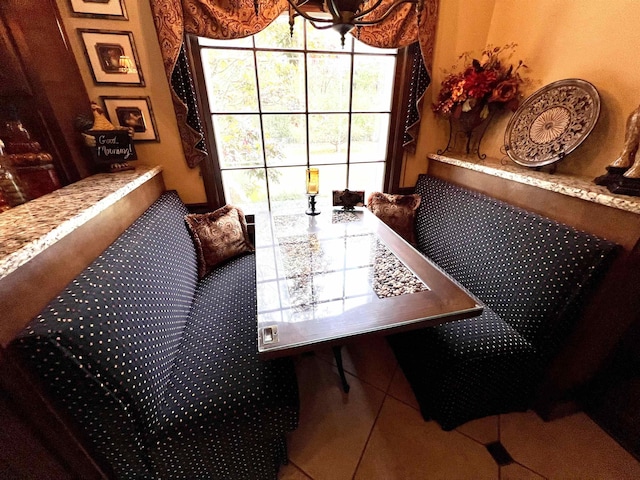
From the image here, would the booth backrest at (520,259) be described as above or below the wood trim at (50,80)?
below

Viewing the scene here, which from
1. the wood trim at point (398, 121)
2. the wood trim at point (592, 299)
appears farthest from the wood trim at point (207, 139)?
the wood trim at point (592, 299)

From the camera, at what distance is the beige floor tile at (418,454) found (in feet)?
3.54

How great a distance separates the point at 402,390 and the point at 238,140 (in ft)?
6.47

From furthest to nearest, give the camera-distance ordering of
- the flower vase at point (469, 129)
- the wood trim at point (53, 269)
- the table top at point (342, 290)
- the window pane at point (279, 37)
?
the flower vase at point (469, 129), the window pane at point (279, 37), the table top at point (342, 290), the wood trim at point (53, 269)

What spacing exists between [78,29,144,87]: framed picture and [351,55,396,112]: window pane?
141 cm

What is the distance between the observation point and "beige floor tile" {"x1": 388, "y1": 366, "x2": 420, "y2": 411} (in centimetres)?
136

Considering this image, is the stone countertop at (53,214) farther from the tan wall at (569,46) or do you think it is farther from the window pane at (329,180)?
the tan wall at (569,46)

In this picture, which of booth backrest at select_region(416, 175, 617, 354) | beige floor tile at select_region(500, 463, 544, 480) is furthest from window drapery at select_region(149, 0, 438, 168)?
beige floor tile at select_region(500, 463, 544, 480)

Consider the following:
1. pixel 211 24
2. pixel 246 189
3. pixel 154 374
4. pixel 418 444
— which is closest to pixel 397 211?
pixel 246 189

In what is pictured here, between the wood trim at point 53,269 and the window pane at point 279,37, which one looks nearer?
the wood trim at point 53,269

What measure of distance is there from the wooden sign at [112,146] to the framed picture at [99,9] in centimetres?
60

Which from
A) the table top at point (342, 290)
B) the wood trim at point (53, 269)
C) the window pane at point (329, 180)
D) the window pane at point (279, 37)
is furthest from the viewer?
the window pane at point (329, 180)

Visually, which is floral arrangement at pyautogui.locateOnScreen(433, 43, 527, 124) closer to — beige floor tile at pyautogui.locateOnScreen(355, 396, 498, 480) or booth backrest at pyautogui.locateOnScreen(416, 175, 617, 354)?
booth backrest at pyautogui.locateOnScreen(416, 175, 617, 354)

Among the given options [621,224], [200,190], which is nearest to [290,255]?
[200,190]
